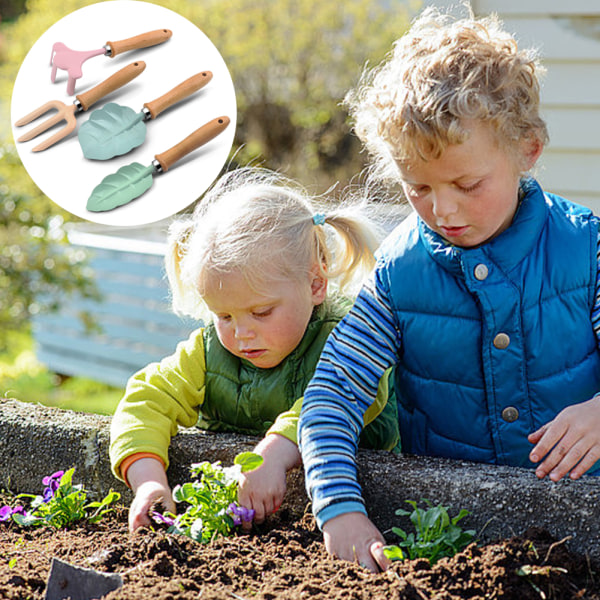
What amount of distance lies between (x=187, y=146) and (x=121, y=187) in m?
0.31

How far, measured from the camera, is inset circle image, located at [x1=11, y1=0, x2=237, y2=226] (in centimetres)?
324

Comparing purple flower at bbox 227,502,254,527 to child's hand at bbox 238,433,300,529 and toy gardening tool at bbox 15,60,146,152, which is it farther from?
toy gardening tool at bbox 15,60,146,152

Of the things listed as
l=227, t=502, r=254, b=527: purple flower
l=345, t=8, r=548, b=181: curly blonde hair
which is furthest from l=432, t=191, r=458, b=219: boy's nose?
l=227, t=502, r=254, b=527: purple flower

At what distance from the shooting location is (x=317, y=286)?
2.30 metres

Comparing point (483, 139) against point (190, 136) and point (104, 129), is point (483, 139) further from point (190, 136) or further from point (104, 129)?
point (104, 129)

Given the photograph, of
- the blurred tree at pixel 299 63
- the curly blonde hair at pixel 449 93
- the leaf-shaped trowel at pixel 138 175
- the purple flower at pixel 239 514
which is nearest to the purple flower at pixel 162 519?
the purple flower at pixel 239 514

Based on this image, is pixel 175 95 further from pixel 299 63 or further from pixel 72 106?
pixel 299 63

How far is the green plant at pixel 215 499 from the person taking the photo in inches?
72.1

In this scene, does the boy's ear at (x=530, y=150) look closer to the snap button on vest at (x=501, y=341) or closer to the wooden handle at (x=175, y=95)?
the snap button on vest at (x=501, y=341)

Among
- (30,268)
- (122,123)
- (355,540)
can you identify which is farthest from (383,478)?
(30,268)

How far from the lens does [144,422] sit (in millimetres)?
2160

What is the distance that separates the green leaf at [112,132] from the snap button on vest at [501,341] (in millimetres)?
1851

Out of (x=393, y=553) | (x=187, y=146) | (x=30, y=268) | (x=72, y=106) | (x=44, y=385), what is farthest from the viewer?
(x=44, y=385)

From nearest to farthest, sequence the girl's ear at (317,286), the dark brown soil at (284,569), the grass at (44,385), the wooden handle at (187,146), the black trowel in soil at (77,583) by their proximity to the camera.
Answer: the dark brown soil at (284,569), the black trowel in soil at (77,583), the girl's ear at (317,286), the wooden handle at (187,146), the grass at (44,385)
